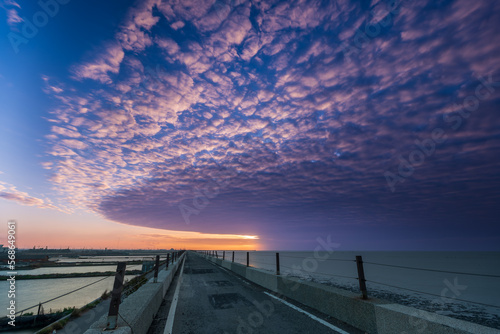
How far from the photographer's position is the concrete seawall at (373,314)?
12.4 feet

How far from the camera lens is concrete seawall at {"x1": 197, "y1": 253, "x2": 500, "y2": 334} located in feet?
12.4

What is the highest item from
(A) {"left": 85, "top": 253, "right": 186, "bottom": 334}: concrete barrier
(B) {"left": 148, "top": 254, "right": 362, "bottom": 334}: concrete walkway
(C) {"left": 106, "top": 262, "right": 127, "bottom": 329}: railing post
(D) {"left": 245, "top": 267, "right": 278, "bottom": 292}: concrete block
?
(C) {"left": 106, "top": 262, "right": 127, "bottom": 329}: railing post

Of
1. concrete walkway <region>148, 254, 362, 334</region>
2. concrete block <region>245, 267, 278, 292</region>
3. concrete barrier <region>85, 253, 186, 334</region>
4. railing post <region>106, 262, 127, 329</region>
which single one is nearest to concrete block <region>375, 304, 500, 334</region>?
concrete walkway <region>148, 254, 362, 334</region>

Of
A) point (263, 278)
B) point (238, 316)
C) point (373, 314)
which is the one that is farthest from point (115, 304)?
point (263, 278)

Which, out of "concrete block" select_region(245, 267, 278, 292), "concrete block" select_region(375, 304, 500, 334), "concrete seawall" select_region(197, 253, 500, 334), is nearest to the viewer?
"concrete block" select_region(375, 304, 500, 334)

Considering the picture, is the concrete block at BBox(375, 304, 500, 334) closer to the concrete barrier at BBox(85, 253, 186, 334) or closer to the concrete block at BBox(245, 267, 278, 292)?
the concrete barrier at BBox(85, 253, 186, 334)

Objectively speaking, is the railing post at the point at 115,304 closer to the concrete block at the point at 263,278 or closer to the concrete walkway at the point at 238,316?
the concrete walkway at the point at 238,316

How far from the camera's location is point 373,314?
199 inches

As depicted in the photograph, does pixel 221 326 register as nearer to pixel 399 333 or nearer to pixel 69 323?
pixel 399 333

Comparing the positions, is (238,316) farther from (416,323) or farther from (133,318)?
(416,323)

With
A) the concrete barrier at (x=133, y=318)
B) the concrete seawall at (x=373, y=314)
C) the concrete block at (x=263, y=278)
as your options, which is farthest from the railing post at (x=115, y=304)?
the concrete block at (x=263, y=278)

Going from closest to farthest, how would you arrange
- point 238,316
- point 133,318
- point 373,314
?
1. point 133,318
2. point 373,314
3. point 238,316

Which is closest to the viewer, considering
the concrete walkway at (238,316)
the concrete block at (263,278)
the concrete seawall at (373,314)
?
the concrete seawall at (373,314)

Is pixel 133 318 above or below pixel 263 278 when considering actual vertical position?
above
